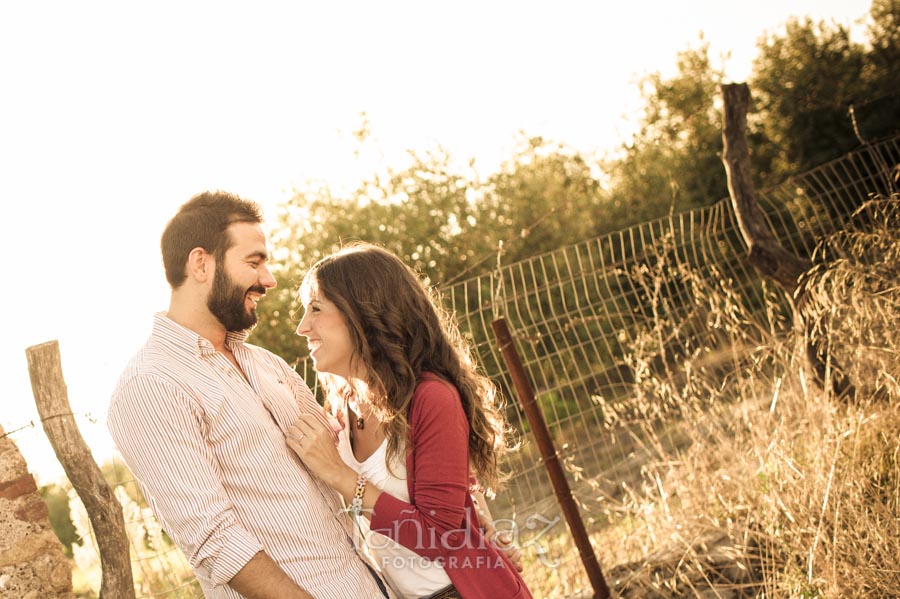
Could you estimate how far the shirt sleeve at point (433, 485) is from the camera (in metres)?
2.31

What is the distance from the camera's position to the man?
2145mm

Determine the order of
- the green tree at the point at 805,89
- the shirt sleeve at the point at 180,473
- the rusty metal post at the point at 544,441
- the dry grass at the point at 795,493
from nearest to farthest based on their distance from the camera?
the shirt sleeve at the point at 180,473
the dry grass at the point at 795,493
the rusty metal post at the point at 544,441
the green tree at the point at 805,89

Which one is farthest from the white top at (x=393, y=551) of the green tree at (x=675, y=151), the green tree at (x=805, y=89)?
the green tree at (x=805, y=89)

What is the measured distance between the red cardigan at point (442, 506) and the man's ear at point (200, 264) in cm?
68

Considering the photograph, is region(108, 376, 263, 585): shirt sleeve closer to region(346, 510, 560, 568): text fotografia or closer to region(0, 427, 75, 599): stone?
region(346, 510, 560, 568): text fotografia

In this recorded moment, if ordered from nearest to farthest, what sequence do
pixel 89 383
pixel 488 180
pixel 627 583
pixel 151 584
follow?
pixel 89 383 < pixel 151 584 < pixel 627 583 < pixel 488 180

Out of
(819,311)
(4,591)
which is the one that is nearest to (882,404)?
(819,311)

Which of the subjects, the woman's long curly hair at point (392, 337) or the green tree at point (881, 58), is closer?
the woman's long curly hair at point (392, 337)

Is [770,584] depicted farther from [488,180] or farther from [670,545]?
[488,180]

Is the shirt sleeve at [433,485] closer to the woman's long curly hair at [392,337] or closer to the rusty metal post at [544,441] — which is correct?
the woman's long curly hair at [392,337]

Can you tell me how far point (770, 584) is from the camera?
381 cm

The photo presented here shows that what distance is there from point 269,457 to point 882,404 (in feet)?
10.8

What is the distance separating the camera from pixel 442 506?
230 cm

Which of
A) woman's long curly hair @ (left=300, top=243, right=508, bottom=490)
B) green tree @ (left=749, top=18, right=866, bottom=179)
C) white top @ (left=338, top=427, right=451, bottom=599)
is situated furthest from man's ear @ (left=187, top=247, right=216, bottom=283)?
green tree @ (left=749, top=18, right=866, bottom=179)
